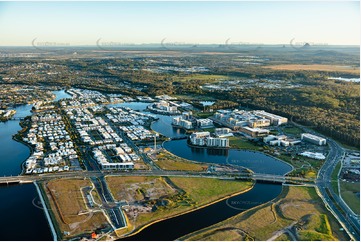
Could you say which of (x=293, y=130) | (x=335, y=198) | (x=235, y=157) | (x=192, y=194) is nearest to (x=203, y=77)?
(x=293, y=130)

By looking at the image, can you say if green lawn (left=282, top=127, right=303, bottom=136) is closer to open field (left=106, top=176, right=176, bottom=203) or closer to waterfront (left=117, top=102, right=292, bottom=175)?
waterfront (left=117, top=102, right=292, bottom=175)

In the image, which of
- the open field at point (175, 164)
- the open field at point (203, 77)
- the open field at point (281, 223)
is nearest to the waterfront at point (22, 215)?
the open field at point (281, 223)

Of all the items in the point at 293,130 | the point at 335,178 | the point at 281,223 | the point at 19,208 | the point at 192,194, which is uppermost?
the point at 293,130

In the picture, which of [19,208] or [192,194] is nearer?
[19,208]

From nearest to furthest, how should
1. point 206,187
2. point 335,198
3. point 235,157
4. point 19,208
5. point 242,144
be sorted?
Answer: 1. point 19,208
2. point 335,198
3. point 206,187
4. point 235,157
5. point 242,144

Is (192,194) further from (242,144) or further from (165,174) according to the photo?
(242,144)

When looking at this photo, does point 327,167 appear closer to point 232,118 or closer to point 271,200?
point 271,200

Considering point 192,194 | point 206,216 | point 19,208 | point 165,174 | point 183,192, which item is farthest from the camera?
point 165,174

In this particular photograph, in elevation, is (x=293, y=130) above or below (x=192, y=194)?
above
